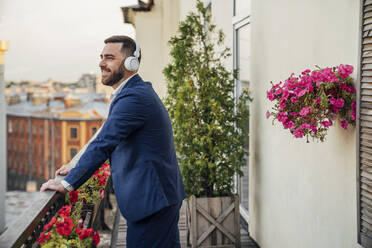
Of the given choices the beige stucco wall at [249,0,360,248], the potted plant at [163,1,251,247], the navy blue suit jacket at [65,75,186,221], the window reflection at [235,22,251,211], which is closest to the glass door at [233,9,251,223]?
the window reflection at [235,22,251,211]

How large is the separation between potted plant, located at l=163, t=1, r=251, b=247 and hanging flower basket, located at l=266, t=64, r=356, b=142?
1537 millimetres

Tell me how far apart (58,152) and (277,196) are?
5472cm

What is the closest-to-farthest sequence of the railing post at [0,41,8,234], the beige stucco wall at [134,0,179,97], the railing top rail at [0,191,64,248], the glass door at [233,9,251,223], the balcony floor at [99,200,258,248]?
the railing top rail at [0,191,64,248] < the balcony floor at [99,200,258,248] < the glass door at [233,9,251,223] < the railing post at [0,41,8,234] < the beige stucco wall at [134,0,179,97]

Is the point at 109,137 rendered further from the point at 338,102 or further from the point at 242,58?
the point at 242,58

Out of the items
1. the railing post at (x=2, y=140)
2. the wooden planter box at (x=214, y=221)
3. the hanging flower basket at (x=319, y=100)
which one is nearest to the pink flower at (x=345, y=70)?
the hanging flower basket at (x=319, y=100)

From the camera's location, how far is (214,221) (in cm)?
367

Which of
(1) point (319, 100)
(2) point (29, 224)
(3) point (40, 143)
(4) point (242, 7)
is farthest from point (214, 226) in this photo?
(3) point (40, 143)

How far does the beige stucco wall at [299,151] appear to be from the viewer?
2.11 meters

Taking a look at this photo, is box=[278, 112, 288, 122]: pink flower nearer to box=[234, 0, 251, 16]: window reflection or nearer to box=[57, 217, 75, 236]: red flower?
box=[57, 217, 75, 236]: red flower

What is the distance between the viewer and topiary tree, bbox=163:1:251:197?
12.0 feet

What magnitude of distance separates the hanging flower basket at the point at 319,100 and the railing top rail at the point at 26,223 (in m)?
1.29

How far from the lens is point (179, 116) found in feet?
12.1

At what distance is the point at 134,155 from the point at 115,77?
44 cm

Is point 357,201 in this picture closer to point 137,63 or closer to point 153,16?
point 137,63
